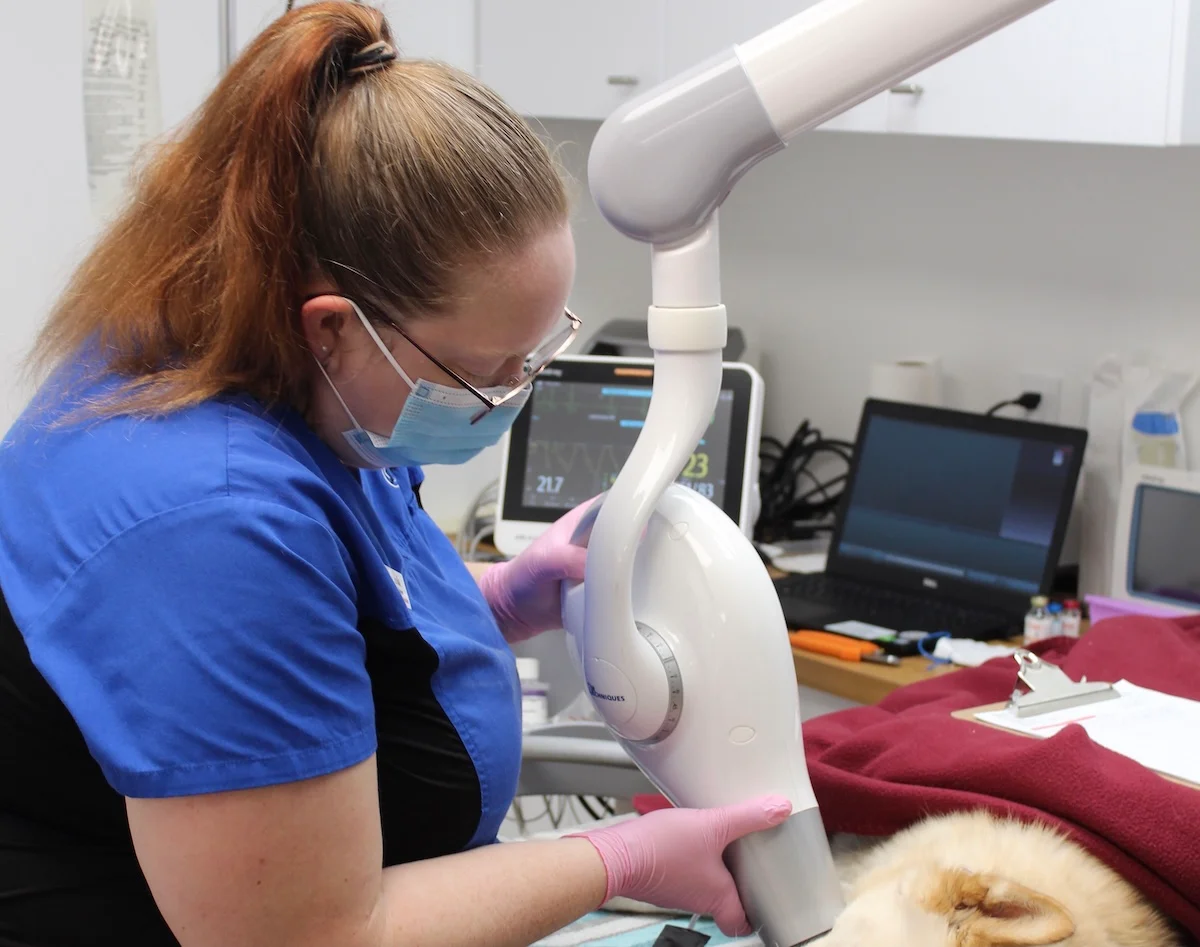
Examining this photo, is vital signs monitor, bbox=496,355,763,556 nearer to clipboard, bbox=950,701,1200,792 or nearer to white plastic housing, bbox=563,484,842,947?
clipboard, bbox=950,701,1200,792

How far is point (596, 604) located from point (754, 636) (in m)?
0.12

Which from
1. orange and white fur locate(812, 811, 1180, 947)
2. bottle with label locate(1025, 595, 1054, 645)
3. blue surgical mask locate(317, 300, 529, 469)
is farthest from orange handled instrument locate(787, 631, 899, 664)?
blue surgical mask locate(317, 300, 529, 469)

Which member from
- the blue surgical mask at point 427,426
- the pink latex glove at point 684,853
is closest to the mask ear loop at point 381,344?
the blue surgical mask at point 427,426

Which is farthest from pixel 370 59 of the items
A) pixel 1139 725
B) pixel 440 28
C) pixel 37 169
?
pixel 440 28

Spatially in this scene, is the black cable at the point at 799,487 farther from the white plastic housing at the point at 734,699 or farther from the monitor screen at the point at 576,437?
the white plastic housing at the point at 734,699

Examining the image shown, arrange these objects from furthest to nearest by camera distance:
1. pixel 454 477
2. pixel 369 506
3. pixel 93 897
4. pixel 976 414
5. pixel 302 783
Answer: pixel 454 477, pixel 976 414, pixel 369 506, pixel 93 897, pixel 302 783

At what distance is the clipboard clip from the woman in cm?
33

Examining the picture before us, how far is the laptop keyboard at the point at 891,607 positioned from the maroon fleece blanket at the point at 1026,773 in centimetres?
70

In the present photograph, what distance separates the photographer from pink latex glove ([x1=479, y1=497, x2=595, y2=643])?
1176mm

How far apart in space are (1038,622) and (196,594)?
5.13ft

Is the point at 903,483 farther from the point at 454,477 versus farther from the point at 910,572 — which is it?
the point at 454,477

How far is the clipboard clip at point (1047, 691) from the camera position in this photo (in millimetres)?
1203

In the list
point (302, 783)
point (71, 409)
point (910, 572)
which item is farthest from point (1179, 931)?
point (910, 572)

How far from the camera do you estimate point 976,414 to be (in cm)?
227
